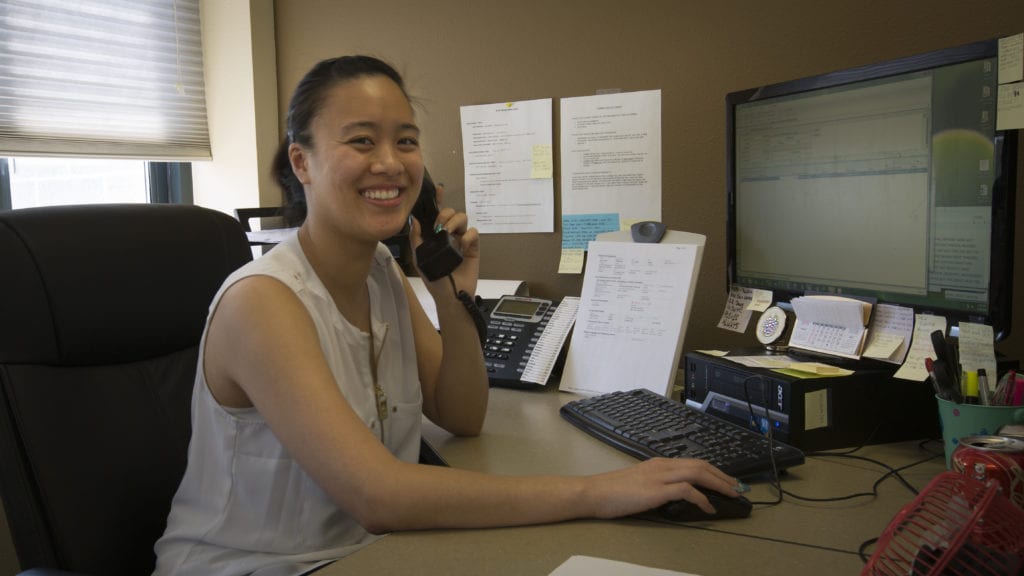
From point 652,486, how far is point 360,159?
62 cm

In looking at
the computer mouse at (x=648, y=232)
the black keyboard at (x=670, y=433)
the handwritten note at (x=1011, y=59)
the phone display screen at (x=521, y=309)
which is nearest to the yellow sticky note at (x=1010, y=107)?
the handwritten note at (x=1011, y=59)

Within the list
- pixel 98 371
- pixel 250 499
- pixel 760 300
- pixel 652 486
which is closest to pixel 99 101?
pixel 98 371

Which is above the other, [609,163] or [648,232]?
[609,163]

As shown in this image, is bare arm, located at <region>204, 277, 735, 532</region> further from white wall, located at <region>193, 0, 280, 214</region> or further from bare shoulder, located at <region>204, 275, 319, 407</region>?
white wall, located at <region>193, 0, 280, 214</region>

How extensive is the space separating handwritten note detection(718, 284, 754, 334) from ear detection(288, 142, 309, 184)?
2.59 ft

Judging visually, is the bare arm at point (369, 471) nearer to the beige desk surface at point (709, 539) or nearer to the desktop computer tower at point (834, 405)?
the beige desk surface at point (709, 539)

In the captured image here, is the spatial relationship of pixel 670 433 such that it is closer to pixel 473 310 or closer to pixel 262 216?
pixel 473 310

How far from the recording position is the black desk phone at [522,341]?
1556mm

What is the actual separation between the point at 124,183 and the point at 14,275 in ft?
4.41

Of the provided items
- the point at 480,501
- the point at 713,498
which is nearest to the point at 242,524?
the point at 480,501

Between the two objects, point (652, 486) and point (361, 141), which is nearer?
point (652, 486)

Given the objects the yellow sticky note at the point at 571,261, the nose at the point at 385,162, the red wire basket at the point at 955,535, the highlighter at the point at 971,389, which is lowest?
the red wire basket at the point at 955,535

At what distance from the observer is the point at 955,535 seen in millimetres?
629

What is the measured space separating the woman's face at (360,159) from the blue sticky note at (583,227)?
674 millimetres
